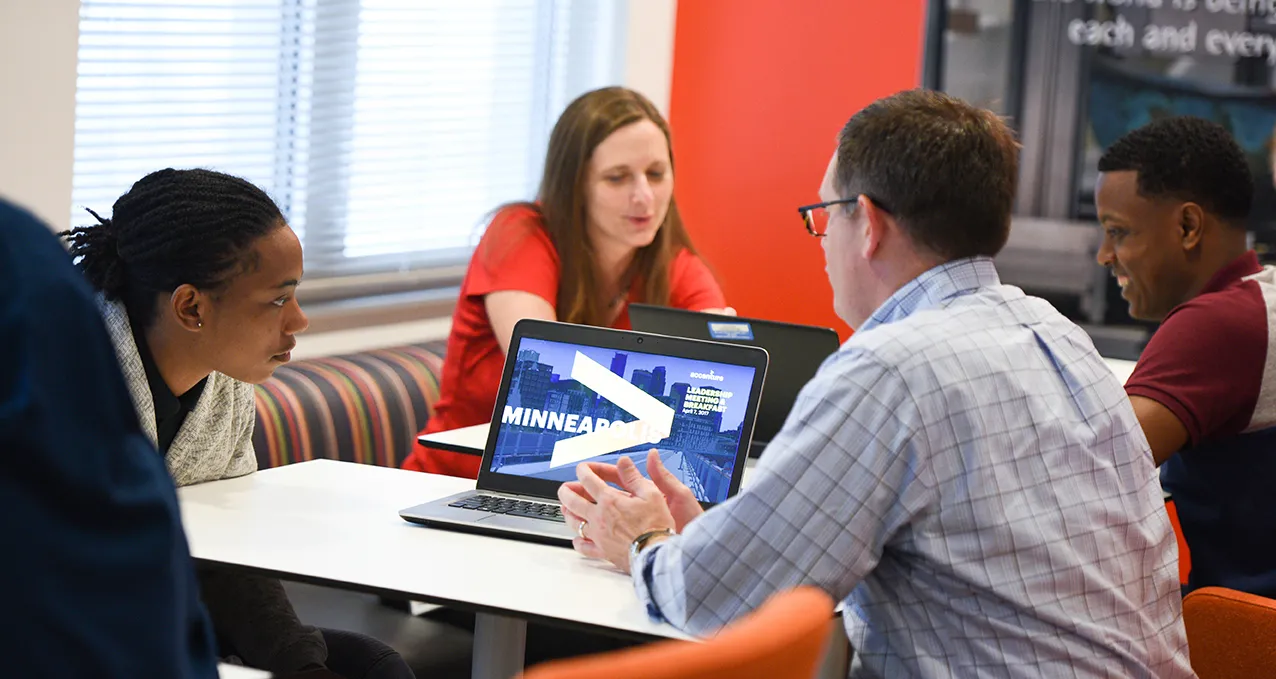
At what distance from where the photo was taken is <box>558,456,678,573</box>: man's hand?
5.97 feet

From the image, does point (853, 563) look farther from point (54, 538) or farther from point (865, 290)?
point (54, 538)

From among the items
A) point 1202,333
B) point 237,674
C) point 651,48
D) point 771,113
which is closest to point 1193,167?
point 1202,333

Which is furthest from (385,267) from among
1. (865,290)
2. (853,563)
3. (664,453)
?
(853,563)

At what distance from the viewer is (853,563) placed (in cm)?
153

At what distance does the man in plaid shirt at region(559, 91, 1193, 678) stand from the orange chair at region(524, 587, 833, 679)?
13.4 inches

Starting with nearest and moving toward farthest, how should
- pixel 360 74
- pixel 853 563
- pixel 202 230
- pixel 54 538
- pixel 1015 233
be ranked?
1. pixel 54 538
2. pixel 853 563
3. pixel 202 230
4. pixel 360 74
5. pixel 1015 233

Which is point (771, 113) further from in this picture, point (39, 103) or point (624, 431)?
point (624, 431)

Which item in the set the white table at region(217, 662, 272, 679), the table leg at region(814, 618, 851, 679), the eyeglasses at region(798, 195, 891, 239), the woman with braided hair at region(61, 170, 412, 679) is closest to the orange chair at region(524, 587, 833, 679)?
the white table at region(217, 662, 272, 679)

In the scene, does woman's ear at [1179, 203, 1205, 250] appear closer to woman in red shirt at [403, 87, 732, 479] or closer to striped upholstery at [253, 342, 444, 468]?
woman in red shirt at [403, 87, 732, 479]

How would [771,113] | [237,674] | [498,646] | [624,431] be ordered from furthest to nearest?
[771,113] → [624,431] → [498,646] → [237,674]

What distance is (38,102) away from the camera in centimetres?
269

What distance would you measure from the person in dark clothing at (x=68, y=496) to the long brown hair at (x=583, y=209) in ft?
7.76

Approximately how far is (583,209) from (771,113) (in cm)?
167

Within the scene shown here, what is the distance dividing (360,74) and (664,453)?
212 centimetres
